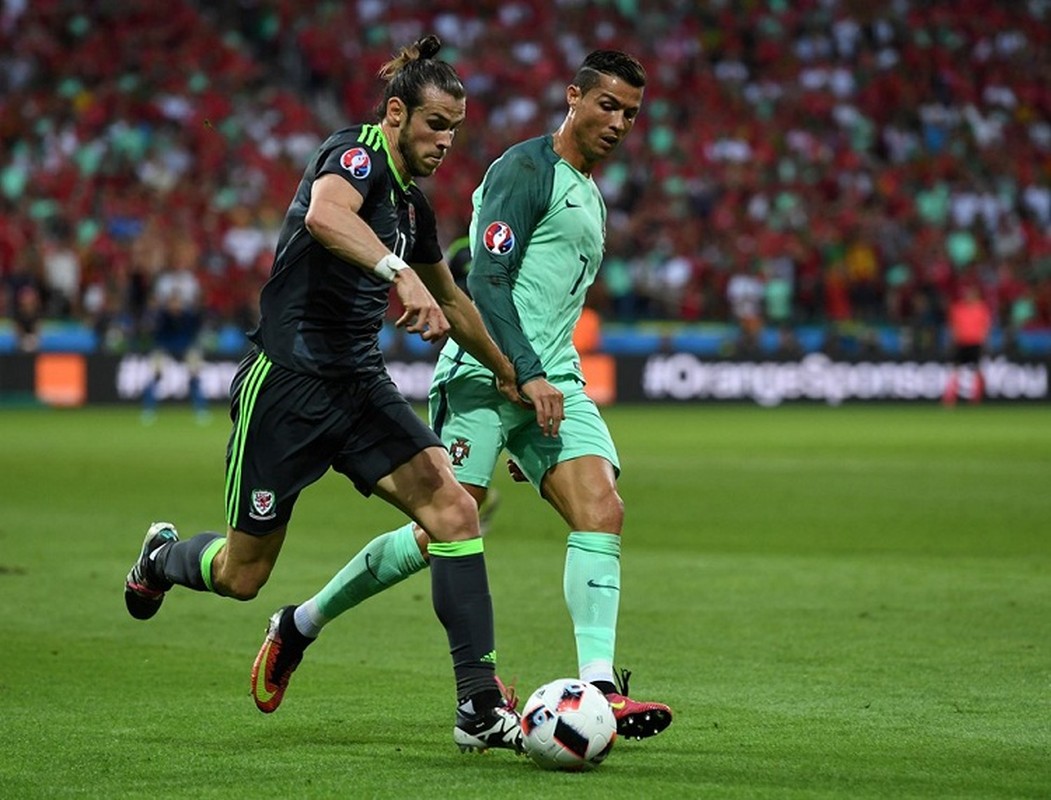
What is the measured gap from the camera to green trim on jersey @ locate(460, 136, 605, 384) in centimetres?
631

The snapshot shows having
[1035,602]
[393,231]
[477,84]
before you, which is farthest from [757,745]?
[477,84]

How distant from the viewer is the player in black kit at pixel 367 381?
5.66m

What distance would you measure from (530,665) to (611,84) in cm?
248

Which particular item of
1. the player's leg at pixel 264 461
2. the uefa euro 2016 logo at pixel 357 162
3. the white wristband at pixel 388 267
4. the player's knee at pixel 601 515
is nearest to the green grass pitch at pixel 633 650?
the player's leg at pixel 264 461

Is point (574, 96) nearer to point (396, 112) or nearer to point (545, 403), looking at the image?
point (396, 112)

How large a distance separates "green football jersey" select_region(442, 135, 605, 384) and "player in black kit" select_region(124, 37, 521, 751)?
203 millimetres

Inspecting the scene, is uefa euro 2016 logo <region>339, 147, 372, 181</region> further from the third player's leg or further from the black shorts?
the third player's leg

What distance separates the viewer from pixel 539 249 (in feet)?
21.2

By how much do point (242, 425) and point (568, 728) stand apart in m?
1.56

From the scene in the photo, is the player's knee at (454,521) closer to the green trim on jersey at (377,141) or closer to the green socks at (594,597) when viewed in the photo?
the green socks at (594,597)

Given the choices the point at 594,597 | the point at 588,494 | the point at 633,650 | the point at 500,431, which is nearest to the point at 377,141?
the point at 500,431

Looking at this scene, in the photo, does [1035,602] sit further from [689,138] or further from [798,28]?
[798,28]

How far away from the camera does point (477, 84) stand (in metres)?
32.3

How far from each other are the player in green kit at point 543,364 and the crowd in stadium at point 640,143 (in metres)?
21.6
